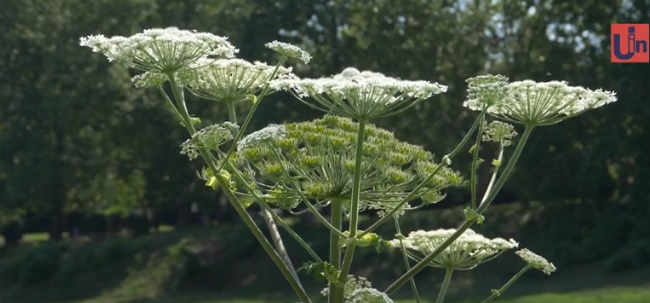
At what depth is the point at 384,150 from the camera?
4.47 metres

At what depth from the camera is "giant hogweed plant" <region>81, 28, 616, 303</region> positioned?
422 centimetres

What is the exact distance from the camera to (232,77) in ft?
15.6

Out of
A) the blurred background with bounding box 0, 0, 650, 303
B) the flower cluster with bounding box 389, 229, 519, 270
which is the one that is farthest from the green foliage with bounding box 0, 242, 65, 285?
the flower cluster with bounding box 389, 229, 519, 270

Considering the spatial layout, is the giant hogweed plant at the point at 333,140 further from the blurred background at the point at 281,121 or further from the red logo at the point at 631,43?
the red logo at the point at 631,43

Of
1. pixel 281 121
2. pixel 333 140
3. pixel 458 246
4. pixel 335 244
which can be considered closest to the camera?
pixel 333 140

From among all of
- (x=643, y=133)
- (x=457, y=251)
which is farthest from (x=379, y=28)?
(x=457, y=251)

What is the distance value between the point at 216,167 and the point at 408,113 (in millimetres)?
33216

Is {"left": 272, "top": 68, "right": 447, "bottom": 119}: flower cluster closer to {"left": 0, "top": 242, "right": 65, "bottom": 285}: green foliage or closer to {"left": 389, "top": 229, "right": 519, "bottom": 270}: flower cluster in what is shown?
{"left": 389, "top": 229, "right": 519, "bottom": 270}: flower cluster

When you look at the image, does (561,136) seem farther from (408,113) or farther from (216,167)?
(216,167)

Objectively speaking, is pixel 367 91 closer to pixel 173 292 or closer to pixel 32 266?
pixel 173 292

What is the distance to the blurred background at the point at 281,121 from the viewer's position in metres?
34.2

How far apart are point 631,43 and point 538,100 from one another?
114 ft

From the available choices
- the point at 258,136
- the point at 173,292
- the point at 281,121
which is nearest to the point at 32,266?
the point at 173,292

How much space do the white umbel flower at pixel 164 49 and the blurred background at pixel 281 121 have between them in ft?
74.8
